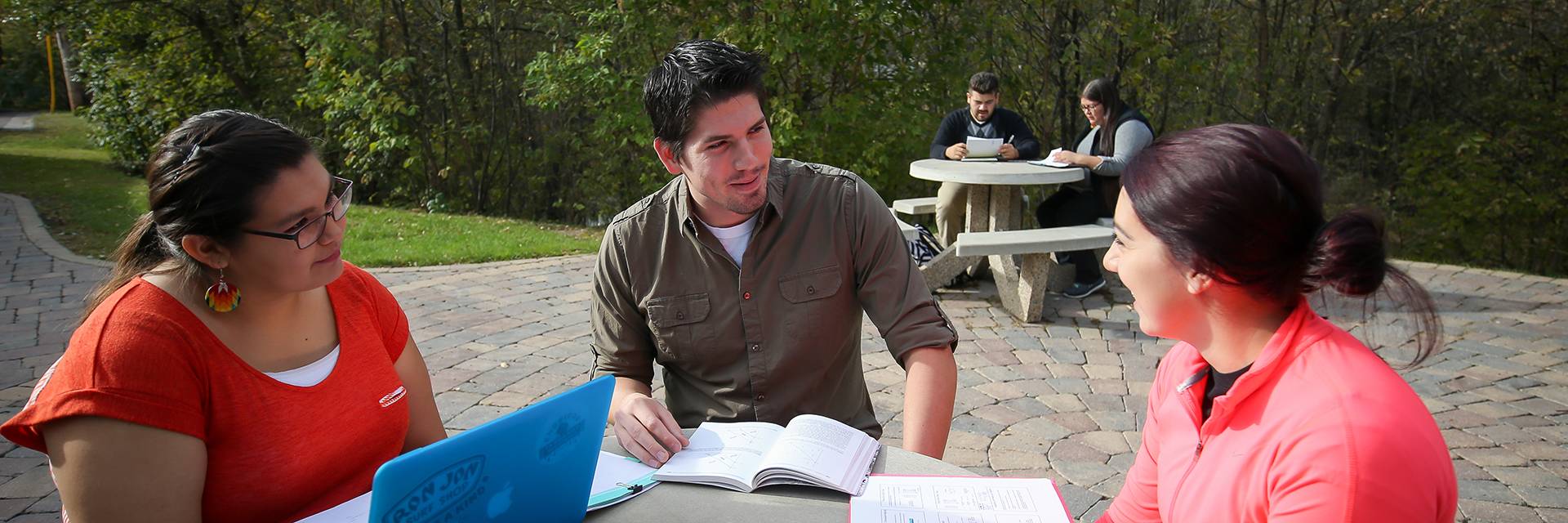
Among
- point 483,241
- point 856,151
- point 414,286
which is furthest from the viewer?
point 856,151

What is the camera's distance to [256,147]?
1716mm

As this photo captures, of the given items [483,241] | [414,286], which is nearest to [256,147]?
[414,286]

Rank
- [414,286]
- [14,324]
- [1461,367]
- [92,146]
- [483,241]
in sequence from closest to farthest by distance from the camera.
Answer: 1. [1461,367]
2. [14,324]
3. [414,286]
4. [483,241]
5. [92,146]

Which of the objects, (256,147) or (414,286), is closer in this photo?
(256,147)

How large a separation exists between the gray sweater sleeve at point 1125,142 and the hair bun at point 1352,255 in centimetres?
528

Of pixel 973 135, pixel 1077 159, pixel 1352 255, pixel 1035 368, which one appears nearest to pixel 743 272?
pixel 1352 255

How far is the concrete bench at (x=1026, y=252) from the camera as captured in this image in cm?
570

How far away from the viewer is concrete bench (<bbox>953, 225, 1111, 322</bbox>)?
18.7 ft

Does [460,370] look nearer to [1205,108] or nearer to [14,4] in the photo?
[1205,108]

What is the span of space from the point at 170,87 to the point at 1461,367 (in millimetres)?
13806

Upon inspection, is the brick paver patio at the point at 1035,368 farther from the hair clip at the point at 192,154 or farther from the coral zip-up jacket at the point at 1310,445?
the hair clip at the point at 192,154

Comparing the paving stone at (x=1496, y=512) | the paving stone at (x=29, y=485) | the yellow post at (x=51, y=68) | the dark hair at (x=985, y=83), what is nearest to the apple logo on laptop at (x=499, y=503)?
the paving stone at (x=29, y=485)

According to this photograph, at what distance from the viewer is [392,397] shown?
202 cm

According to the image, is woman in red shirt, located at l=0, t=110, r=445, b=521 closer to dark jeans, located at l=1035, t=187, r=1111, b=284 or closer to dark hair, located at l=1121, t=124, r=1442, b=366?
dark hair, located at l=1121, t=124, r=1442, b=366
